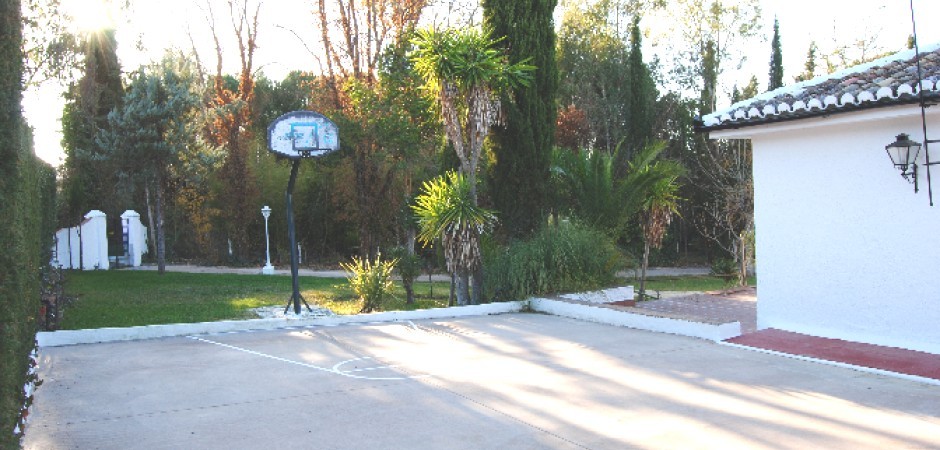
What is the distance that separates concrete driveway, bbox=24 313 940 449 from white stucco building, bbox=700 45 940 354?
3.75 feet

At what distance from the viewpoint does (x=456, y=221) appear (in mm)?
11602

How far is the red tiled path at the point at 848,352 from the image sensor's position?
6.87 metres

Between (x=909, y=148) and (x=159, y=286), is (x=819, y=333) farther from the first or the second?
(x=159, y=286)

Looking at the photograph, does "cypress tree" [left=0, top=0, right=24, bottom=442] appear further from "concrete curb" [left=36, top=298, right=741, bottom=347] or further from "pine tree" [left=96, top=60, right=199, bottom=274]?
"pine tree" [left=96, top=60, right=199, bottom=274]

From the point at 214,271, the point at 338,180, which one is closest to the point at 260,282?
the point at 214,271

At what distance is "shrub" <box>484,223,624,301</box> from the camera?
468 inches

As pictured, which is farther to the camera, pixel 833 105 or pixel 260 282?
pixel 260 282

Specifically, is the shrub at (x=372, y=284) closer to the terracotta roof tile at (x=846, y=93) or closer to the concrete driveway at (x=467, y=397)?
the concrete driveway at (x=467, y=397)

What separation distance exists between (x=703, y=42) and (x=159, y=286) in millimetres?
24527

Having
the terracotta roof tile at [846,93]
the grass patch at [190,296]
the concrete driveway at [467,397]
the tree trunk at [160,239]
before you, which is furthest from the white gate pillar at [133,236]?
the terracotta roof tile at [846,93]

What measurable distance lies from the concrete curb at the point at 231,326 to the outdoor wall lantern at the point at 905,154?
19.3 feet

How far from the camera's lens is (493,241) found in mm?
13078

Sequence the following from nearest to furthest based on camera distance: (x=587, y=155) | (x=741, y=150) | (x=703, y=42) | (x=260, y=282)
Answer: (x=587, y=155), (x=260, y=282), (x=741, y=150), (x=703, y=42)

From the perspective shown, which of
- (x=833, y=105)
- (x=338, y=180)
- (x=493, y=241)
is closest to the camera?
(x=833, y=105)
